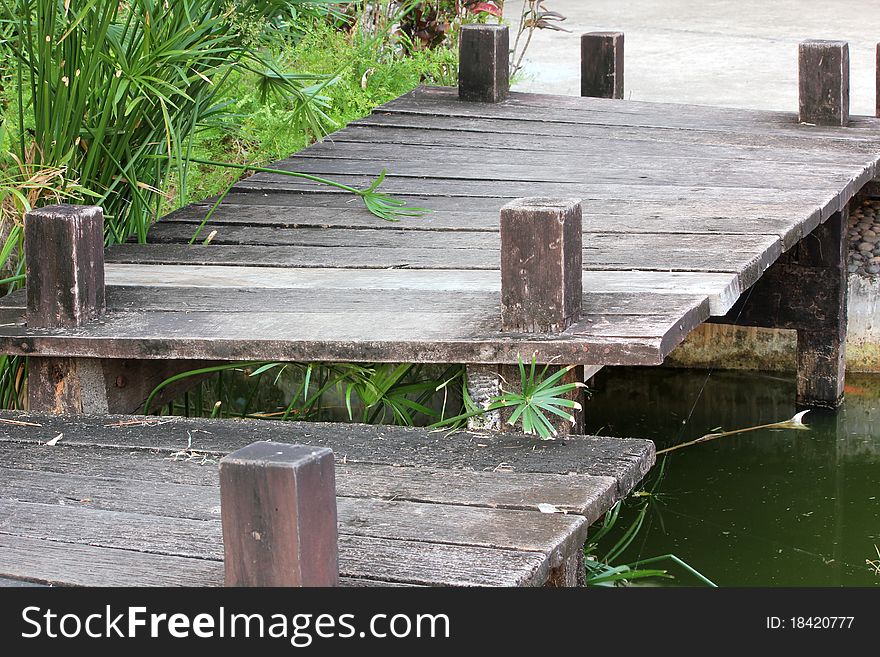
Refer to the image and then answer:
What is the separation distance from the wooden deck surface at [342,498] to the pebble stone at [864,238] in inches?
131

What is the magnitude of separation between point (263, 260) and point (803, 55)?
8.47ft

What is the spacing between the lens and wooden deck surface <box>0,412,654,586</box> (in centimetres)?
210

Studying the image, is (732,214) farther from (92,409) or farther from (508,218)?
(92,409)

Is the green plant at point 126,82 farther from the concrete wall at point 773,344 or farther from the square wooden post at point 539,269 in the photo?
the concrete wall at point 773,344

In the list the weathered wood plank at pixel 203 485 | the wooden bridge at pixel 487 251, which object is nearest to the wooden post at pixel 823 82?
the wooden bridge at pixel 487 251

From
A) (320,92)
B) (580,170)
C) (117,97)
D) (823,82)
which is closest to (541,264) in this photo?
(117,97)

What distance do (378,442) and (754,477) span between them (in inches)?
99.8

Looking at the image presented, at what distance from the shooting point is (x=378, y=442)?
2723mm

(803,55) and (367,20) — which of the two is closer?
(803,55)

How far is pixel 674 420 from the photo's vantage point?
5.51 meters

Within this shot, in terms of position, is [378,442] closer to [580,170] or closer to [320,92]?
[580,170]

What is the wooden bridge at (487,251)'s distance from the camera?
111 inches

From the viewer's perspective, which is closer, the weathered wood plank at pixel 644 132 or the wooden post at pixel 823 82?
the weathered wood plank at pixel 644 132
